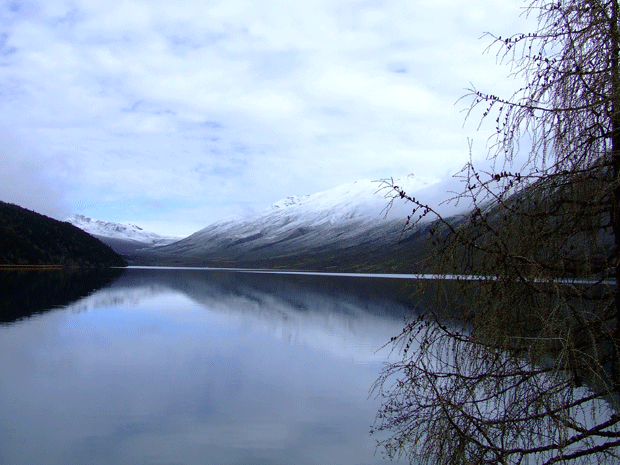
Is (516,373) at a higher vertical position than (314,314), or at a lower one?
higher

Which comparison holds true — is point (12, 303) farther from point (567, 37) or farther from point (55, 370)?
point (567, 37)

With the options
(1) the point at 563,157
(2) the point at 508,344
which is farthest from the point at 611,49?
(2) the point at 508,344

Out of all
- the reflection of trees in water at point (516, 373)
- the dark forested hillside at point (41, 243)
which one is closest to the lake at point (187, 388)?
the reflection of trees in water at point (516, 373)

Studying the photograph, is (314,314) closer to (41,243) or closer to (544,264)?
(544,264)

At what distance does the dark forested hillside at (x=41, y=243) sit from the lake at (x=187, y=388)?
311 feet

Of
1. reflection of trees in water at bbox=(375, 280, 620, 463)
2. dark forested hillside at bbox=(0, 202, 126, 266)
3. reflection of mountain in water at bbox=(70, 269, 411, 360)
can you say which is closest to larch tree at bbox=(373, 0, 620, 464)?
reflection of trees in water at bbox=(375, 280, 620, 463)

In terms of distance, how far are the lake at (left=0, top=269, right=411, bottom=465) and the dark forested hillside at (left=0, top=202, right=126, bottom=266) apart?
9465 centimetres

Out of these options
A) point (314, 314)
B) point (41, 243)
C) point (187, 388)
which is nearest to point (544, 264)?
point (187, 388)

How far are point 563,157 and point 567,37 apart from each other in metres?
1.18

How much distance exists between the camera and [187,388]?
19734mm

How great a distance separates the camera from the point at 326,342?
1240 inches

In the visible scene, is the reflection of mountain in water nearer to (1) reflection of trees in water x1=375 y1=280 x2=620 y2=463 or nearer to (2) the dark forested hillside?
(1) reflection of trees in water x1=375 y1=280 x2=620 y2=463

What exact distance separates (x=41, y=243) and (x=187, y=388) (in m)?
138

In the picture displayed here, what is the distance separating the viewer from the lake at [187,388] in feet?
45.2
